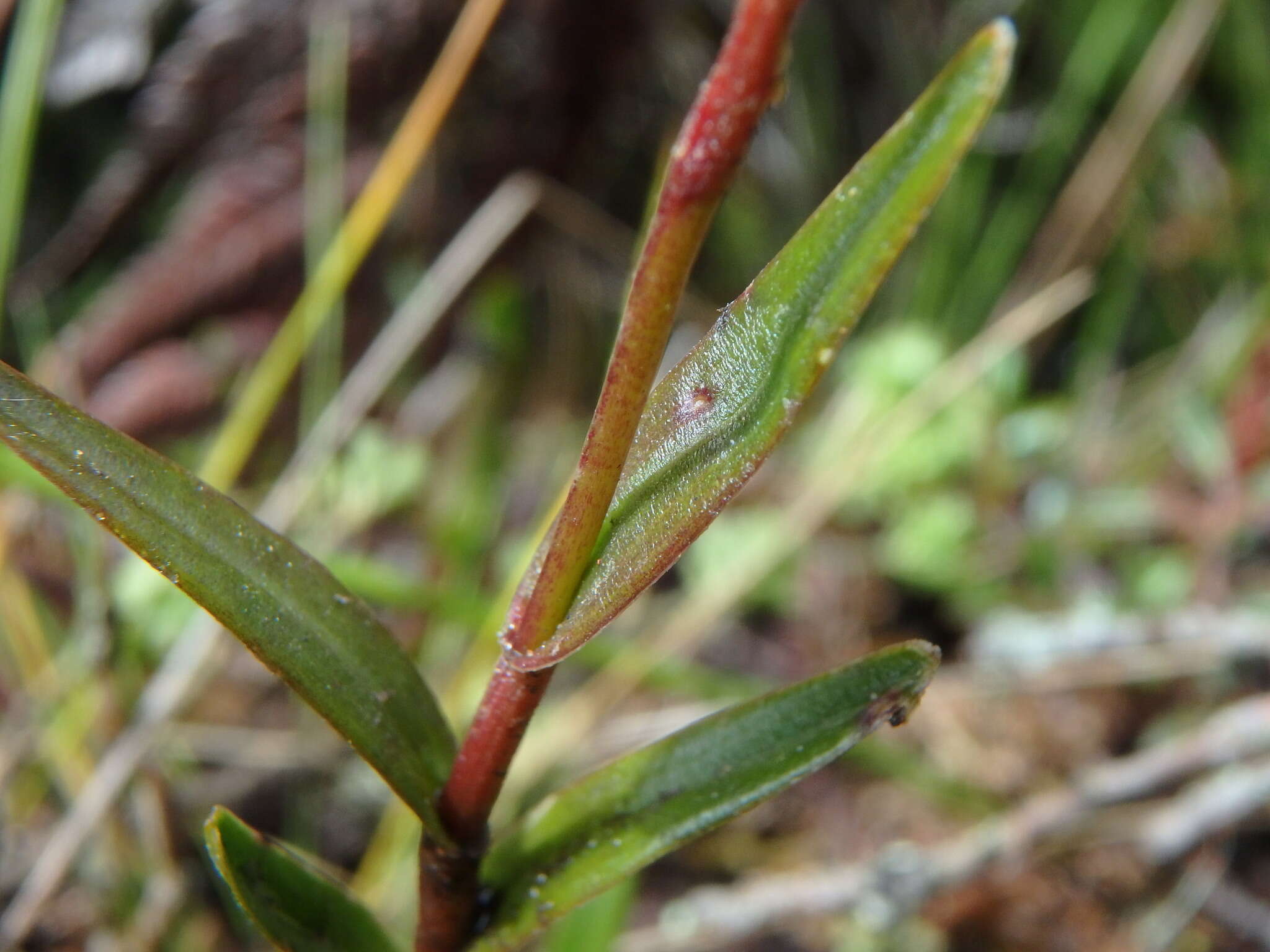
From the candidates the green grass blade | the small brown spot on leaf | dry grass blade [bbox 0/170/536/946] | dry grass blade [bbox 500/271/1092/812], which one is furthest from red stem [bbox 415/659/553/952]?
the green grass blade

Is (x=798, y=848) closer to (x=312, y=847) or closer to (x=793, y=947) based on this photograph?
(x=793, y=947)

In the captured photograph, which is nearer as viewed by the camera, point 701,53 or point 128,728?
point 128,728

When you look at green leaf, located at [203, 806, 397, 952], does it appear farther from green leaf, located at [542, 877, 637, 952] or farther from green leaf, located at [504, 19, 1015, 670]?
green leaf, located at [542, 877, 637, 952]

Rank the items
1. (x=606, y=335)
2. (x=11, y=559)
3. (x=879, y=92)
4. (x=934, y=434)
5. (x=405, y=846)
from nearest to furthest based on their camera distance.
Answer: (x=405, y=846) < (x=11, y=559) < (x=934, y=434) < (x=606, y=335) < (x=879, y=92)

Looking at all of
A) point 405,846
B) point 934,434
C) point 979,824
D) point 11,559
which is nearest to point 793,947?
point 979,824

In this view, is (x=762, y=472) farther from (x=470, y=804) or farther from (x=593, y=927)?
(x=470, y=804)

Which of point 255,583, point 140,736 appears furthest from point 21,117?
point 255,583
